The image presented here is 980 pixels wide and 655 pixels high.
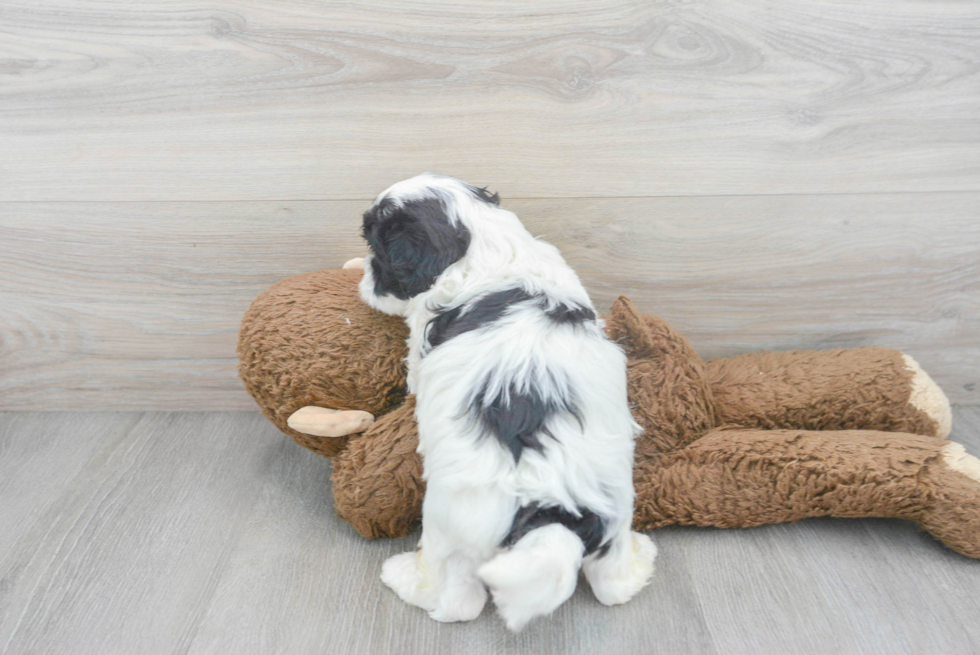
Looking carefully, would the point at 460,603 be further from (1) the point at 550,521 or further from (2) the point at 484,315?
(2) the point at 484,315

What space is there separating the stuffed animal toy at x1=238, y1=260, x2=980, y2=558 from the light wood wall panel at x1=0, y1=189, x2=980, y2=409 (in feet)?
0.62

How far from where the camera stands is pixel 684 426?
1.31 meters

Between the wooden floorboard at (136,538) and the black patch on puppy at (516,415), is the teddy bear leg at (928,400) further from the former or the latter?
the wooden floorboard at (136,538)

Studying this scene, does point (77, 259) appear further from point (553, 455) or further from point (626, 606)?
point (626, 606)

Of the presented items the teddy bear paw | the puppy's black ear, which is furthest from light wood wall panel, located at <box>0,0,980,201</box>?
the teddy bear paw

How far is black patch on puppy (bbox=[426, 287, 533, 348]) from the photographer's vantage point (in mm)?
1060

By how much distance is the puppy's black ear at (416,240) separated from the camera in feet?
3.59

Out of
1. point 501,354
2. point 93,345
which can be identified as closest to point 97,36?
point 93,345

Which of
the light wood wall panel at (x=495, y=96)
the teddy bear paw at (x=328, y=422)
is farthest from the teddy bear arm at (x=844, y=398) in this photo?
the teddy bear paw at (x=328, y=422)

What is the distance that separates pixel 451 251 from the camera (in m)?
1.11

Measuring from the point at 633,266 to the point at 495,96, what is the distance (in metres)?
0.48

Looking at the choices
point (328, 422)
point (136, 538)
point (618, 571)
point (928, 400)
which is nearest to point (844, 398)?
point (928, 400)

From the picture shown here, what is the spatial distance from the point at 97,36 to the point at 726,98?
1.29 meters

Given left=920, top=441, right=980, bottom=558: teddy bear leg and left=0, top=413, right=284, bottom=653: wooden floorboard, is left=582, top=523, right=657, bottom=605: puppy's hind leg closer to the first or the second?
left=920, top=441, right=980, bottom=558: teddy bear leg
